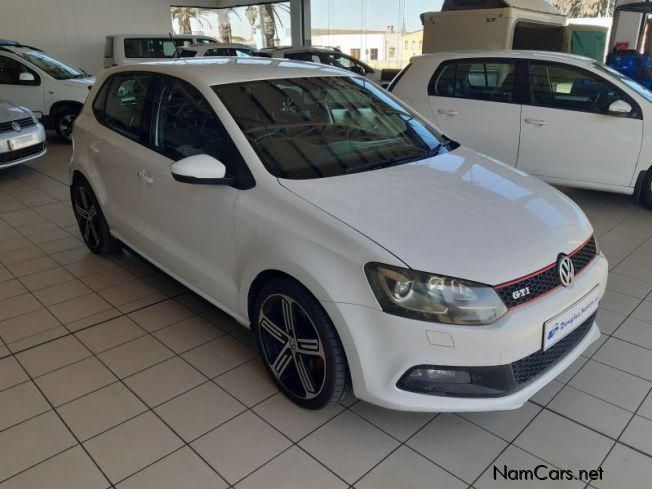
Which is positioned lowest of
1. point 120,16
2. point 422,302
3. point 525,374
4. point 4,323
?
point 4,323

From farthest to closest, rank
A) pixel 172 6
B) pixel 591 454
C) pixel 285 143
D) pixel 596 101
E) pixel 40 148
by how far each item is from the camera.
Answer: pixel 172 6, pixel 40 148, pixel 596 101, pixel 285 143, pixel 591 454

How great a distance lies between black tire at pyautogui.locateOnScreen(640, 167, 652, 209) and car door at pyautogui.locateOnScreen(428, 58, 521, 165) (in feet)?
3.64

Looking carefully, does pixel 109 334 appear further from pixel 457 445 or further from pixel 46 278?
pixel 457 445

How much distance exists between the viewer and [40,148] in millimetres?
6281

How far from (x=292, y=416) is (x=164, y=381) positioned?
661mm

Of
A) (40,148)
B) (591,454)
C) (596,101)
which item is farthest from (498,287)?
(40,148)

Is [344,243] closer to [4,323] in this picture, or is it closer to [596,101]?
[4,323]

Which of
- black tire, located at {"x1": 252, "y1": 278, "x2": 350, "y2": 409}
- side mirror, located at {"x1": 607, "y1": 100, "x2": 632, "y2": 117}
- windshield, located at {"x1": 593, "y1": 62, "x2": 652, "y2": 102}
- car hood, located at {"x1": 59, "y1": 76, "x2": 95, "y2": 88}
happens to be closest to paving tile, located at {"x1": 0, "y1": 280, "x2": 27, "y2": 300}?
black tire, located at {"x1": 252, "y1": 278, "x2": 350, "y2": 409}

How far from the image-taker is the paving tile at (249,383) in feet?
7.50

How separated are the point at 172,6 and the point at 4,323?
14240mm

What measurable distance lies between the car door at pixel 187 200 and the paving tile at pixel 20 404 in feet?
2.80

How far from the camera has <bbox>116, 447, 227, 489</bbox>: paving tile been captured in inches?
72.1

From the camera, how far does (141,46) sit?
36.3 feet

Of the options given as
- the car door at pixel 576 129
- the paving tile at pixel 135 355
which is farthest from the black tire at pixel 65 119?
the car door at pixel 576 129
